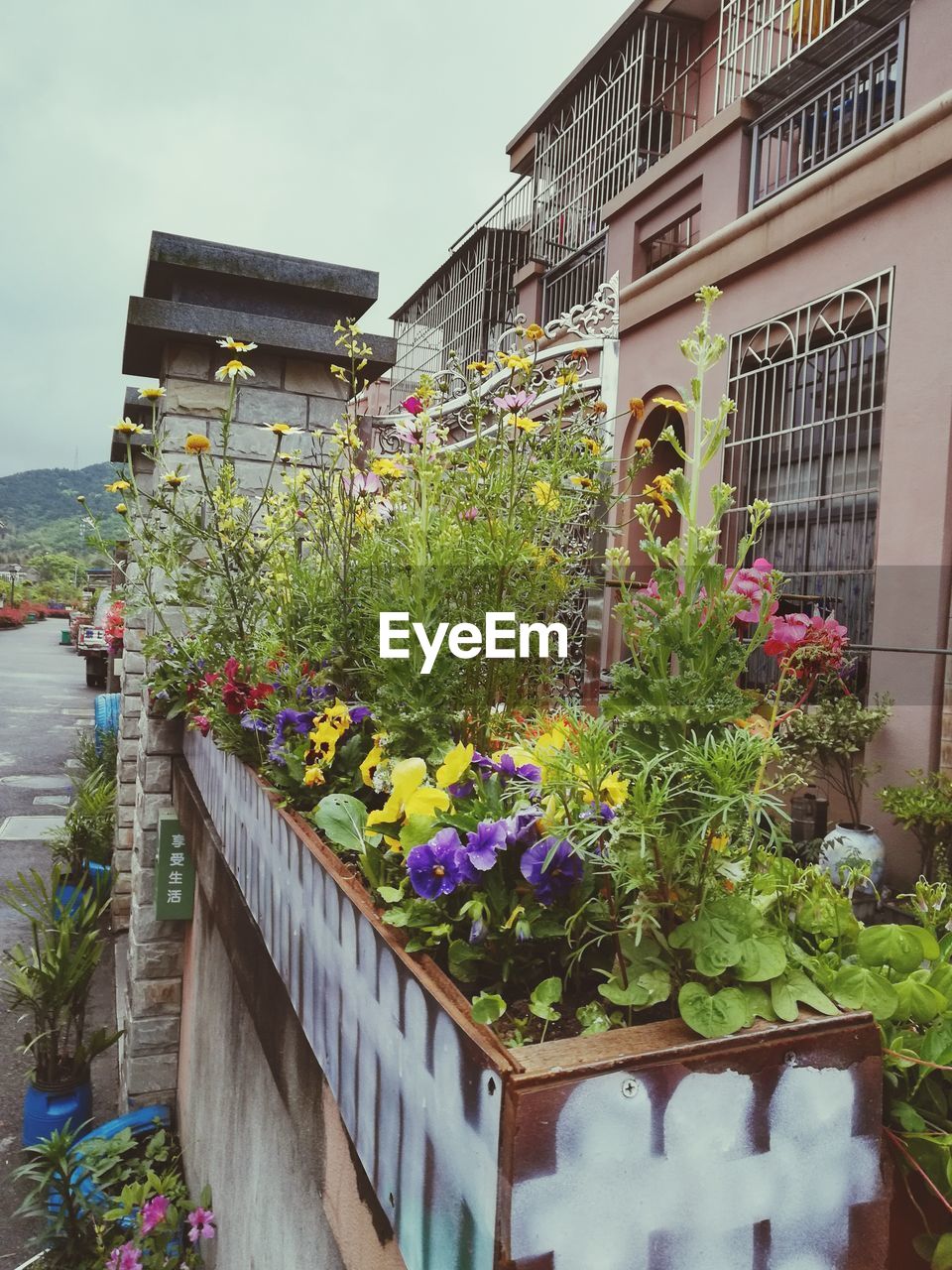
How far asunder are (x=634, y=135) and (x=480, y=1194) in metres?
10.4

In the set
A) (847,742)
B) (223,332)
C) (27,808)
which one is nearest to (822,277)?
(847,742)

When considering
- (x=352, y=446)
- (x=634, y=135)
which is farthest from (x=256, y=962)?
(x=634, y=135)

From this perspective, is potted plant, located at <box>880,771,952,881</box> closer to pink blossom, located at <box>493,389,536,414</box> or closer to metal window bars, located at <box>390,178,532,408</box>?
pink blossom, located at <box>493,389,536,414</box>

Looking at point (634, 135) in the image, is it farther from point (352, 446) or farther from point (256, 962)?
point (256, 962)

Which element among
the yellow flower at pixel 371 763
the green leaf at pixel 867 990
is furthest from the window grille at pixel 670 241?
the green leaf at pixel 867 990

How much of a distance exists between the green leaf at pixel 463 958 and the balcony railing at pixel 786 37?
7.14 m

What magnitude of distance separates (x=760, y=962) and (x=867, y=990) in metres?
0.13

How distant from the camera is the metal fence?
916 cm

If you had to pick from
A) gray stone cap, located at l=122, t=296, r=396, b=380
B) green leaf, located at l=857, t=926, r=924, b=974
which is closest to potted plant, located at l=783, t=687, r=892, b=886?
gray stone cap, located at l=122, t=296, r=396, b=380

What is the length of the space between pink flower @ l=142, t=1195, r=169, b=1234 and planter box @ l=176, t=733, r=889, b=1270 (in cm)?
235

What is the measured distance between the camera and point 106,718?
30.2ft

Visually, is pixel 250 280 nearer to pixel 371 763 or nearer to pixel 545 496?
pixel 545 496

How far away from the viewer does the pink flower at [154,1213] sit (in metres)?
2.71

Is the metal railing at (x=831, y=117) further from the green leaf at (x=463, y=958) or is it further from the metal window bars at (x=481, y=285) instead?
the green leaf at (x=463, y=958)
